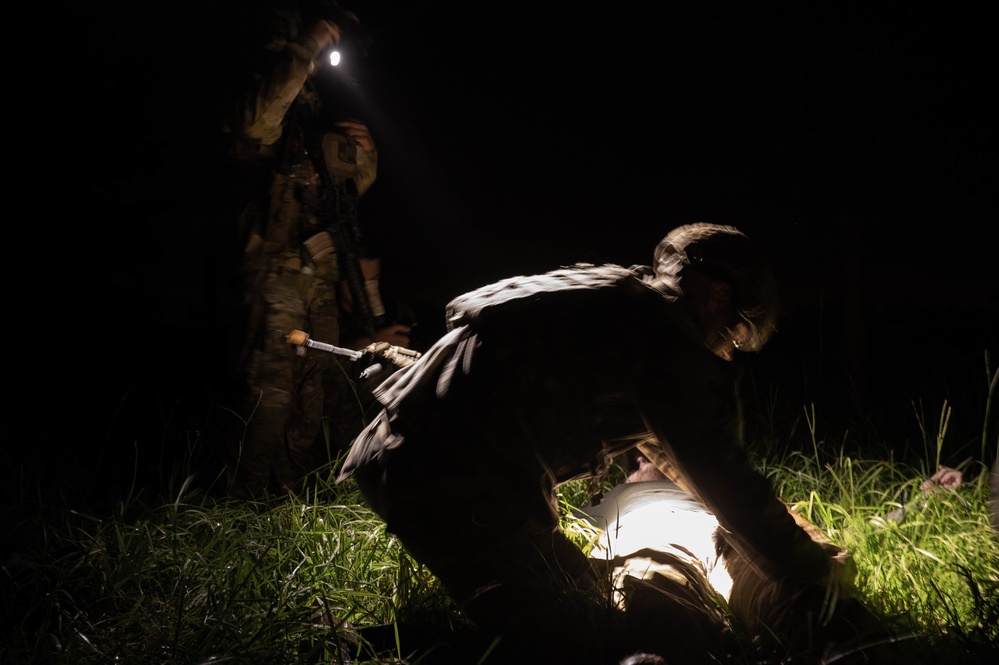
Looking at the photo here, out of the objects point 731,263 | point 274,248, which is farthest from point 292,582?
point 274,248

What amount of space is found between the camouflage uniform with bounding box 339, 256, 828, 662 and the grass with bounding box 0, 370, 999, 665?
189mm

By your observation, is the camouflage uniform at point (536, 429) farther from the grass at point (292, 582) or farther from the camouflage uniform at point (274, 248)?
the camouflage uniform at point (274, 248)

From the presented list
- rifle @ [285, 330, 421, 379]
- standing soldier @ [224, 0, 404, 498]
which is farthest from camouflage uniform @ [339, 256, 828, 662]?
standing soldier @ [224, 0, 404, 498]

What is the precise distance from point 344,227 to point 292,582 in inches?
69.8

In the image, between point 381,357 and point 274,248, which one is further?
point 274,248

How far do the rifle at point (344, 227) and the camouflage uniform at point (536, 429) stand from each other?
1.77m

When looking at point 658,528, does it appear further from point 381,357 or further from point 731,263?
point 381,357

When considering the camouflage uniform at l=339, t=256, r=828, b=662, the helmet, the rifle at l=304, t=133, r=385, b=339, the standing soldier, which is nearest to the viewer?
the camouflage uniform at l=339, t=256, r=828, b=662

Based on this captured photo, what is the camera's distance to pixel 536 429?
1.66 metres

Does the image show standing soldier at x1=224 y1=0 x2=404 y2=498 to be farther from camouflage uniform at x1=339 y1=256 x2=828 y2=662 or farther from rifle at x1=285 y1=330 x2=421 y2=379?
camouflage uniform at x1=339 y1=256 x2=828 y2=662

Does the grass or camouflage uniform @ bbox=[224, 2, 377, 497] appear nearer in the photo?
the grass

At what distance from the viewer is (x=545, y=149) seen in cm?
446

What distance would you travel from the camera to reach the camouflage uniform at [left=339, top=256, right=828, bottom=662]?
1.59 meters

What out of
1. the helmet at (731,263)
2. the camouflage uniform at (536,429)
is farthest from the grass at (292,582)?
the helmet at (731,263)
